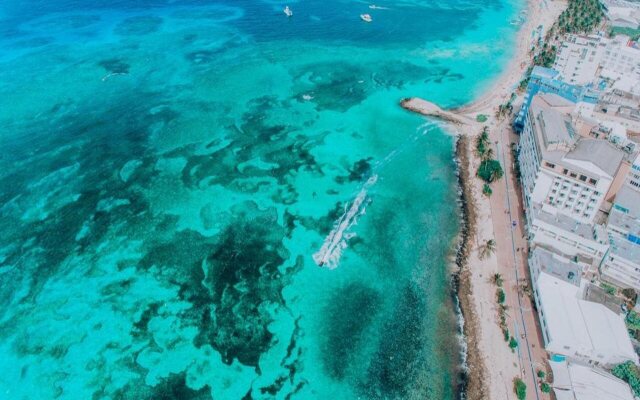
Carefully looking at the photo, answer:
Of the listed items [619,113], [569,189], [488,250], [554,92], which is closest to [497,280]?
[488,250]

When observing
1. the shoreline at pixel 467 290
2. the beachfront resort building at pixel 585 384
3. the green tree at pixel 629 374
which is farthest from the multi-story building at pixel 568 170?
the beachfront resort building at pixel 585 384

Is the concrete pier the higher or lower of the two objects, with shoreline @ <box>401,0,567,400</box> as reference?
higher

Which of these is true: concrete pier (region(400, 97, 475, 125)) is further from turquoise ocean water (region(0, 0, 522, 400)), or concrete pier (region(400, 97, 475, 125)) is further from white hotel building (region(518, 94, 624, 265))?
white hotel building (region(518, 94, 624, 265))

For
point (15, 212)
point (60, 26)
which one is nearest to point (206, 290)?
point (15, 212)

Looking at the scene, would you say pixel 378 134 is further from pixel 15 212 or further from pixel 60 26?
pixel 60 26

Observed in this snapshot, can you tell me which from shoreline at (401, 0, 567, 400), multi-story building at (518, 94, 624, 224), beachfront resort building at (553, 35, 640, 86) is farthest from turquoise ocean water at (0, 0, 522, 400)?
beachfront resort building at (553, 35, 640, 86)

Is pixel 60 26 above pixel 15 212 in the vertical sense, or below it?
above

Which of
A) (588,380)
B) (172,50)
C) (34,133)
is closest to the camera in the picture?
(588,380)

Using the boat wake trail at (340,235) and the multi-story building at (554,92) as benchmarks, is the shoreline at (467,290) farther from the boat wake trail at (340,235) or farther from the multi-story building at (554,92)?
the boat wake trail at (340,235)

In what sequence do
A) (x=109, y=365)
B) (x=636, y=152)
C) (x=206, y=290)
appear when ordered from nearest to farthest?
(x=109, y=365) → (x=206, y=290) → (x=636, y=152)
